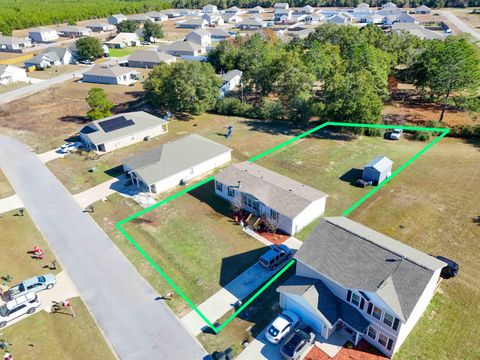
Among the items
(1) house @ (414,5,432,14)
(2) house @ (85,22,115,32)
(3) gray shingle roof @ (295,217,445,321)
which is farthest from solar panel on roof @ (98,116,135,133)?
(1) house @ (414,5,432,14)

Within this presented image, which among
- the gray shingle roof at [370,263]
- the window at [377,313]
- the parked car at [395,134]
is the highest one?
the gray shingle roof at [370,263]

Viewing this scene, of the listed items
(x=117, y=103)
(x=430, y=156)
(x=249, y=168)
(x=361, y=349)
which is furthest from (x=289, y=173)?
(x=117, y=103)

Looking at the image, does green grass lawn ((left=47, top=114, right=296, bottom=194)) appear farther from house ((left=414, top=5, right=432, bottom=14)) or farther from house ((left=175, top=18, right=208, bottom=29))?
house ((left=414, top=5, right=432, bottom=14))

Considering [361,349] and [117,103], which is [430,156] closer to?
[361,349]

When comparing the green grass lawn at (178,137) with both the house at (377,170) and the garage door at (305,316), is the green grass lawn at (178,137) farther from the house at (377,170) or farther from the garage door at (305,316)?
the garage door at (305,316)

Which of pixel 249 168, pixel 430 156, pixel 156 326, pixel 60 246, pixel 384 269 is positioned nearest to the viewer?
pixel 384 269

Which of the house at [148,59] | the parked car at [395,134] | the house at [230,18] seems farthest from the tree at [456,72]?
the house at [230,18]
